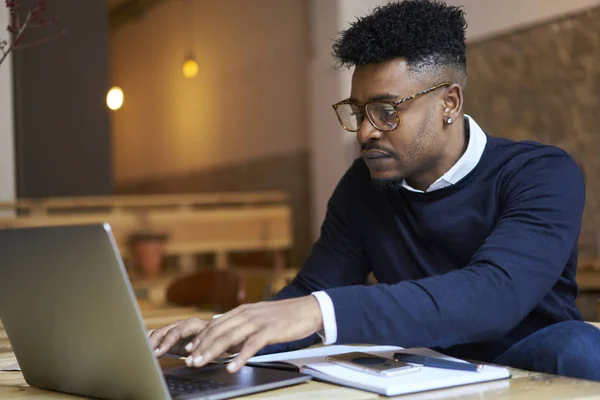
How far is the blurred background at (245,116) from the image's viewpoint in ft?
15.1

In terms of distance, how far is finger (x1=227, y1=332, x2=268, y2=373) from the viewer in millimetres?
1111

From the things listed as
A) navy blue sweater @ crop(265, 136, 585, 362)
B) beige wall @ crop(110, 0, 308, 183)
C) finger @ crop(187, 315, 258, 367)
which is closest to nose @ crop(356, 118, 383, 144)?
navy blue sweater @ crop(265, 136, 585, 362)

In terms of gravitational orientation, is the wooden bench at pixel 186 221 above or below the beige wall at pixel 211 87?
below

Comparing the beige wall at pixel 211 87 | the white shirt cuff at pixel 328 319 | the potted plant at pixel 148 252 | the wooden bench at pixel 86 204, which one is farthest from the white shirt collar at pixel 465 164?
the beige wall at pixel 211 87

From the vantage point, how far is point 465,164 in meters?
1.76

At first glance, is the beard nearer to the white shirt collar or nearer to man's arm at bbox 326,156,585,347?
the white shirt collar

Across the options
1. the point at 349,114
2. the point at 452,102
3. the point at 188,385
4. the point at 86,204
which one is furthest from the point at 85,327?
the point at 86,204

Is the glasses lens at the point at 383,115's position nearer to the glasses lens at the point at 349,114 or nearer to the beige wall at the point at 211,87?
the glasses lens at the point at 349,114

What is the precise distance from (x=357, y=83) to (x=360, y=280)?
54 cm

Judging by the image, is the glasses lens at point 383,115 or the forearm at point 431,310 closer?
the forearm at point 431,310

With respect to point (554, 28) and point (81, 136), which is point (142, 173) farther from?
point (554, 28)

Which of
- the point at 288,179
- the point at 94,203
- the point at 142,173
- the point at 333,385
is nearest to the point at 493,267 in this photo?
the point at 333,385

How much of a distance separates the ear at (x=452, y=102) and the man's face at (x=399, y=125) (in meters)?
0.02

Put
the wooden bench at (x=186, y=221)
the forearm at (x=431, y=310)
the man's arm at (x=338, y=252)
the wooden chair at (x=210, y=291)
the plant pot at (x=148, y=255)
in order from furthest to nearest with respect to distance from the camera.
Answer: the wooden bench at (x=186, y=221) < the plant pot at (x=148, y=255) < the wooden chair at (x=210, y=291) < the man's arm at (x=338, y=252) < the forearm at (x=431, y=310)
